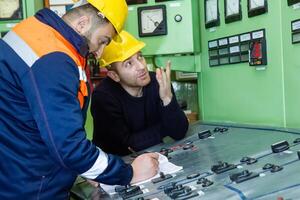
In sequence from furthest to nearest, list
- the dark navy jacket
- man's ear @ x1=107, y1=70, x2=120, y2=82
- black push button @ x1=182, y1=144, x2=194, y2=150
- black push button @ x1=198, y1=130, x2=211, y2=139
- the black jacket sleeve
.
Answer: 1. man's ear @ x1=107, y1=70, x2=120, y2=82
2. the black jacket sleeve
3. black push button @ x1=198, y1=130, x2=211, y2=139
4. black push button @ x1=182, y1=144, x2=194, y2=150
5. the dark navy jacket

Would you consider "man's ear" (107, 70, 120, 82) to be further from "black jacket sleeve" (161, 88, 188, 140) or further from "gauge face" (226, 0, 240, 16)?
"gauge face" (226, 0, 240, 16)

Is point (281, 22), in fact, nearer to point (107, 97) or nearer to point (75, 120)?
point (107, 97)

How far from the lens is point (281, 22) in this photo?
1.86 meters

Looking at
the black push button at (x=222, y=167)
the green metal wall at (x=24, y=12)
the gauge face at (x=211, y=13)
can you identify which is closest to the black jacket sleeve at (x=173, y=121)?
the gauge face at (x=211, y=13)

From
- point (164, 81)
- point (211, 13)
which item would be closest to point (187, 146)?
point (164, 81)

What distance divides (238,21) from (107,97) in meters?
0.78

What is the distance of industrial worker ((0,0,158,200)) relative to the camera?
1.22m

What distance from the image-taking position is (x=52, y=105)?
121 cm

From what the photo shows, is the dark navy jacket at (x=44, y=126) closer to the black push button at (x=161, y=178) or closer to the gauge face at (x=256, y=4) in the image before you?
the black push button at (x=161, y=178)

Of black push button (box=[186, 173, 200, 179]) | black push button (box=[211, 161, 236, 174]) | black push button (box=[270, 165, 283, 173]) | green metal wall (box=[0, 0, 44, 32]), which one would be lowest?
black push button (box=[186, 173, 200, 179])

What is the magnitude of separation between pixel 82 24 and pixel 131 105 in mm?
890

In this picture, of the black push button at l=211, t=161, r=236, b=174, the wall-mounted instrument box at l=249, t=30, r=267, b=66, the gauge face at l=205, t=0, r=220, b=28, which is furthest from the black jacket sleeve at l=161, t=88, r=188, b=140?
the black push button at l=211, t=161, r=236, b=174

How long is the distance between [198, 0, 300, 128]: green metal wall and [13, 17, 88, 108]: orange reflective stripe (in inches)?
36.6

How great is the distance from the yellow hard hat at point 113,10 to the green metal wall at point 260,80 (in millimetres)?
726
